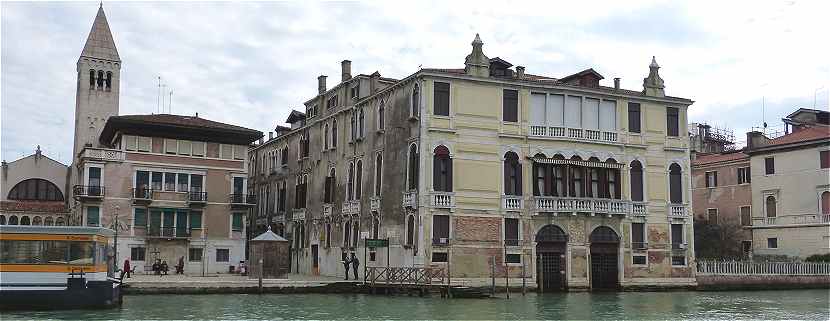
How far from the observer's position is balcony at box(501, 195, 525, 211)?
37.8m

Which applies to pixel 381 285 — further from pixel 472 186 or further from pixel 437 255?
pixel 472 186

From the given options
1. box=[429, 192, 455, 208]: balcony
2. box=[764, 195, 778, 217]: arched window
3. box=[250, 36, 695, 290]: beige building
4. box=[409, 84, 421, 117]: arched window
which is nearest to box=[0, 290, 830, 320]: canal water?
box=[250, 36, 695, 290]: beige building

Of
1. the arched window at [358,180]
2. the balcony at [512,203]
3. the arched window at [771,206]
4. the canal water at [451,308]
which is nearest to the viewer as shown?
the canal water at [451,308]

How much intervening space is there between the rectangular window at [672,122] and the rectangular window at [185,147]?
22329 mm

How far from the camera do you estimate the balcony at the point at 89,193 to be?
43000 millimetres

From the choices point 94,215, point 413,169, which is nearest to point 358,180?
point 413,169

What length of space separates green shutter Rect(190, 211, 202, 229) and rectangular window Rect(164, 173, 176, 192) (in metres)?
1.51

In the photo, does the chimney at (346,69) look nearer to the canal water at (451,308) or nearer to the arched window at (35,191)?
the canal water at (451,308)

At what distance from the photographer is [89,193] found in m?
43.2

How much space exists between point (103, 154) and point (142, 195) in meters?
2.58

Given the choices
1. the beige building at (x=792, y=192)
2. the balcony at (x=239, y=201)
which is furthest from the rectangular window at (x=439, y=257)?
the beige building at (x=792, y=192)

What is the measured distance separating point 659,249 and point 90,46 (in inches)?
1472

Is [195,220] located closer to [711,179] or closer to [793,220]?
[711,179]

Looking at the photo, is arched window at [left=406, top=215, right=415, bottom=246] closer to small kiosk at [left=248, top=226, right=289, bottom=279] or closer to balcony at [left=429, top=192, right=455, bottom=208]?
balcony at [left=429, top=192, right=455, bottom=208]
